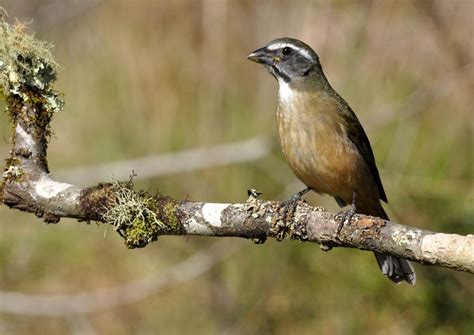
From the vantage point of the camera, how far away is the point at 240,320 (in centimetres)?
664

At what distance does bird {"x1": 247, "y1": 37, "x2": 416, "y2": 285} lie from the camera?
15.5 feet

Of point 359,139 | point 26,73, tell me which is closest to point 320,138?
point 359,139

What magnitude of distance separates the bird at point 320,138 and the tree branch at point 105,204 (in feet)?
3.70

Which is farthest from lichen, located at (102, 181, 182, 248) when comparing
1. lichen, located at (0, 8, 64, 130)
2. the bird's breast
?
the bird's breast

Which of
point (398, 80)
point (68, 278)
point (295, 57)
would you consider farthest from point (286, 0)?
point (68, 278)

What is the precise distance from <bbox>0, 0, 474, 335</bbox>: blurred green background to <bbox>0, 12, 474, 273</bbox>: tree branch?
112 inches

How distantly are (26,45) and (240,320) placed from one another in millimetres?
3547

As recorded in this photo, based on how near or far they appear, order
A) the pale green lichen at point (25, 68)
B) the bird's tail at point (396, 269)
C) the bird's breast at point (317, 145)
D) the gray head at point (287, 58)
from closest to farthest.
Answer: the pale green lichen at point (25, 68) < the bird's breast at point (317, 145) < the bird's tail at point (396, 269) < the gray head at point (287, 58)

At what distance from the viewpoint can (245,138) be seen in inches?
267

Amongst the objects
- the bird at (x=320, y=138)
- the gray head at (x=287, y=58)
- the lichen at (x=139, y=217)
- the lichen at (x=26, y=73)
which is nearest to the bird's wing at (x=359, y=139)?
the bird at (x=320, y=138)

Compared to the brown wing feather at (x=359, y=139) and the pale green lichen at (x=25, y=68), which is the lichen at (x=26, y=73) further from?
the brown wing feather at (x=359, y=139)

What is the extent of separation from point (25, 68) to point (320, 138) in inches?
70.4

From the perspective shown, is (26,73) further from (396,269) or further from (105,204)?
(396,269)

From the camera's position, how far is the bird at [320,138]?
15.5 feet
